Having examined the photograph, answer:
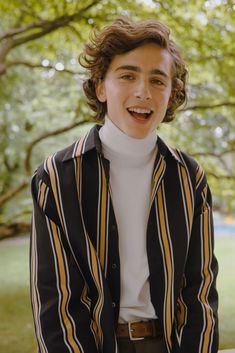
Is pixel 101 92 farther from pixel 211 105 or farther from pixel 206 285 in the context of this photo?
pixel 211 105

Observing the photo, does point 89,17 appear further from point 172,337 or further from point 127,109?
point 172,337

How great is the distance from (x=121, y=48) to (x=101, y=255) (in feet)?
1.73

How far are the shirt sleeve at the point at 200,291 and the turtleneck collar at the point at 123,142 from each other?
19cm

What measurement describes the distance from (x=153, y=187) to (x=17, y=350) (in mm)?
1694

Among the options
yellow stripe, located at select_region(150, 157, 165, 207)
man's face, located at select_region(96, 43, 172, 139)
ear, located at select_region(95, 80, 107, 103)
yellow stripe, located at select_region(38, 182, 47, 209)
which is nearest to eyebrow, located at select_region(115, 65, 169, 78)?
man's face, located at select_region(96, 43, 172, 139)

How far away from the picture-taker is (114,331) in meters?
1.11

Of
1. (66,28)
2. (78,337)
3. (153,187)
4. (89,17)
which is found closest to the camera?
(78,337)

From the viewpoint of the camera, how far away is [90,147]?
1168 mm

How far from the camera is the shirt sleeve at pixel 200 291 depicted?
3.85ft

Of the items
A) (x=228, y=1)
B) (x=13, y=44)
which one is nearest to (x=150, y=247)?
(x=228, y=1)

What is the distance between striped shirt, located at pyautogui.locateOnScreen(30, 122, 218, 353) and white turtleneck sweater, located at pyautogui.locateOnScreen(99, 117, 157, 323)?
0.02 m

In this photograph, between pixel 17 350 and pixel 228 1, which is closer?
pixel 17 350

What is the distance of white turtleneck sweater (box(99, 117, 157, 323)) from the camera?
3.76 feet

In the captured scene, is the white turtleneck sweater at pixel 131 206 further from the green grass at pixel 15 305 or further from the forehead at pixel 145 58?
the green grass at pixel 15 305
